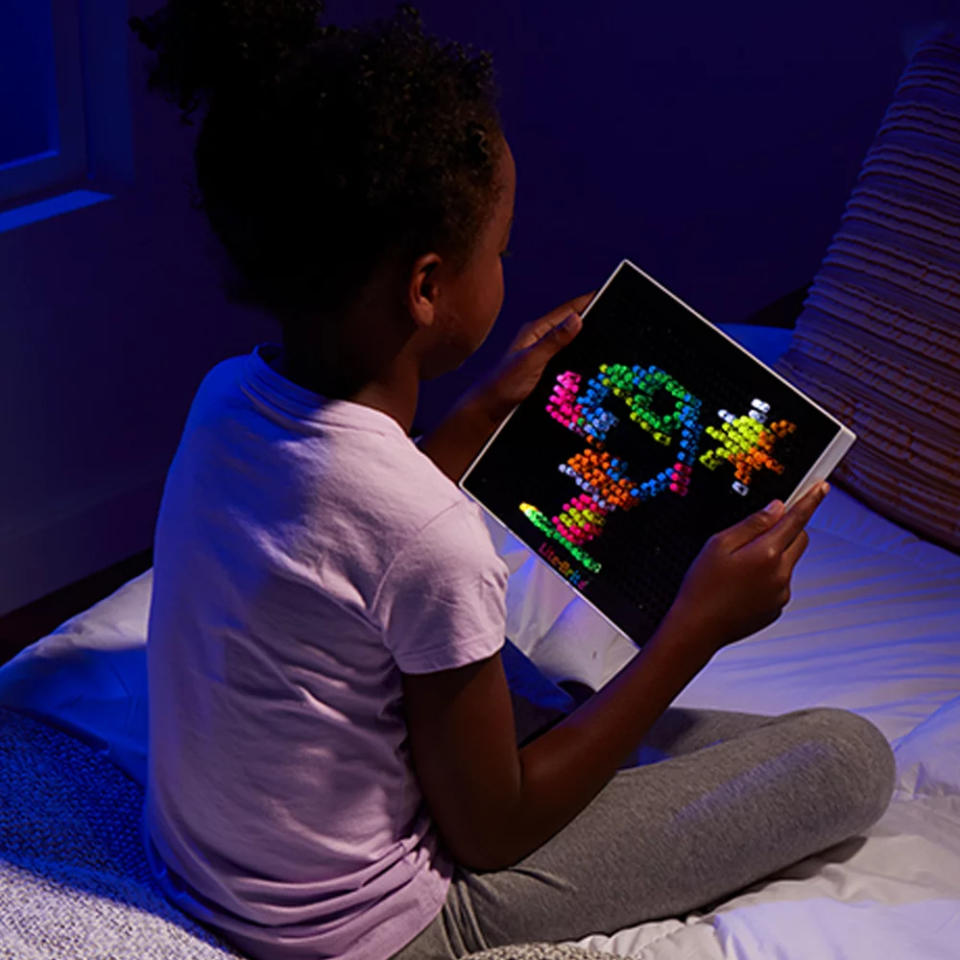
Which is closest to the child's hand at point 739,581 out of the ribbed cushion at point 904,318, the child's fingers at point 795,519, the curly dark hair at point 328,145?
the child's fingers at point 795,519

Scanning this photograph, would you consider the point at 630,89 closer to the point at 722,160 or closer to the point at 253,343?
the point at 722,160

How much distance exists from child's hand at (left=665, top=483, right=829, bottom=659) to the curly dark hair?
305mm

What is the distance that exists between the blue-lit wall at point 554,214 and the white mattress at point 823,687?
2.25ft

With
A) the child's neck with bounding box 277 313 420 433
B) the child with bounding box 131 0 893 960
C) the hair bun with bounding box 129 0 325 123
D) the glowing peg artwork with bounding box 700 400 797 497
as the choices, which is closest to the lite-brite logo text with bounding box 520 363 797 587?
the glowing peg artwork with bounding box 700 400 797 497

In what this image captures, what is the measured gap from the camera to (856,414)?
5.19 feet

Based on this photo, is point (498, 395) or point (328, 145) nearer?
point (328, 145)

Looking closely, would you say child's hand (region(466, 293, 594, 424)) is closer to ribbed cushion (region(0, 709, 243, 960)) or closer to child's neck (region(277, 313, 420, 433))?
child's neck (region(277, 313, 420, 433))

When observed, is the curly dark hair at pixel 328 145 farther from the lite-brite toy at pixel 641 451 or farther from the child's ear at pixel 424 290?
the lite-brite toy at pixel 641 451

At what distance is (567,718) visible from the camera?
913mm

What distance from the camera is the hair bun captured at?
2.65 ft

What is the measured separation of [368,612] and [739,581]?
0.30 meters

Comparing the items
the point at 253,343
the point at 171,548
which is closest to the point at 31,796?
the point at 171,548

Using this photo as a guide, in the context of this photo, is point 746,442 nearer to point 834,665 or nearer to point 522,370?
point 522,370

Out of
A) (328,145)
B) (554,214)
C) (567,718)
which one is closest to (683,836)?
(567,718)
